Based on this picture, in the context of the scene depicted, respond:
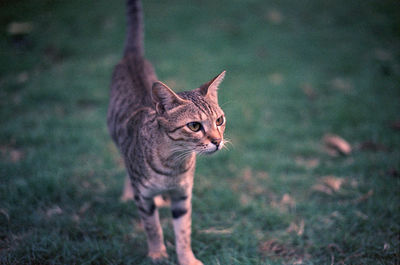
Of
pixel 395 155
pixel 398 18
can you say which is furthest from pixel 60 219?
pixel 398 18

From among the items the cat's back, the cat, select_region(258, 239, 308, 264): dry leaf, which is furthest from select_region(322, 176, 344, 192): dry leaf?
the cat's back

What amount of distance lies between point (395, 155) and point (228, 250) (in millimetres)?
2429

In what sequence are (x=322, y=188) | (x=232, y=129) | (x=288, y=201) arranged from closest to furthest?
(x=288, y=201) → (x=322, y=188) → (x=232, y=129)

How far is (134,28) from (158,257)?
2.39 metres

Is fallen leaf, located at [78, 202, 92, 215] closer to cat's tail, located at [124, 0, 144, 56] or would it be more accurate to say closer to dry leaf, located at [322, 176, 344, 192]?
cat's tail, located at [124, 0, 144, 56]

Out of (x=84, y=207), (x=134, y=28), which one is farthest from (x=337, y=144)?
(x=84, y=207)

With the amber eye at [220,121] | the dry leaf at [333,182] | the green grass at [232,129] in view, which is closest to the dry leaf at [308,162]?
→ the green grass at [232,129]

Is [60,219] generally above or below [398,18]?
below

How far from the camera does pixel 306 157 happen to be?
3592 mm

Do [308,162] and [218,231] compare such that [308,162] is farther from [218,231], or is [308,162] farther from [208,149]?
[208,149]

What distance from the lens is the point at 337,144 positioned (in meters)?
→ 3.55

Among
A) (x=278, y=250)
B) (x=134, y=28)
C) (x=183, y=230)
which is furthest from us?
(x=134, y=28)

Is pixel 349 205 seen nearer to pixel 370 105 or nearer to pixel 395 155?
pixel 395 155

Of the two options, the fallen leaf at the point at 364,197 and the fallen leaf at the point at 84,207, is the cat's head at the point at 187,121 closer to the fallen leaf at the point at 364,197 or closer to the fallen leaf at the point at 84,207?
the fallen leaf at the point at 84,207
